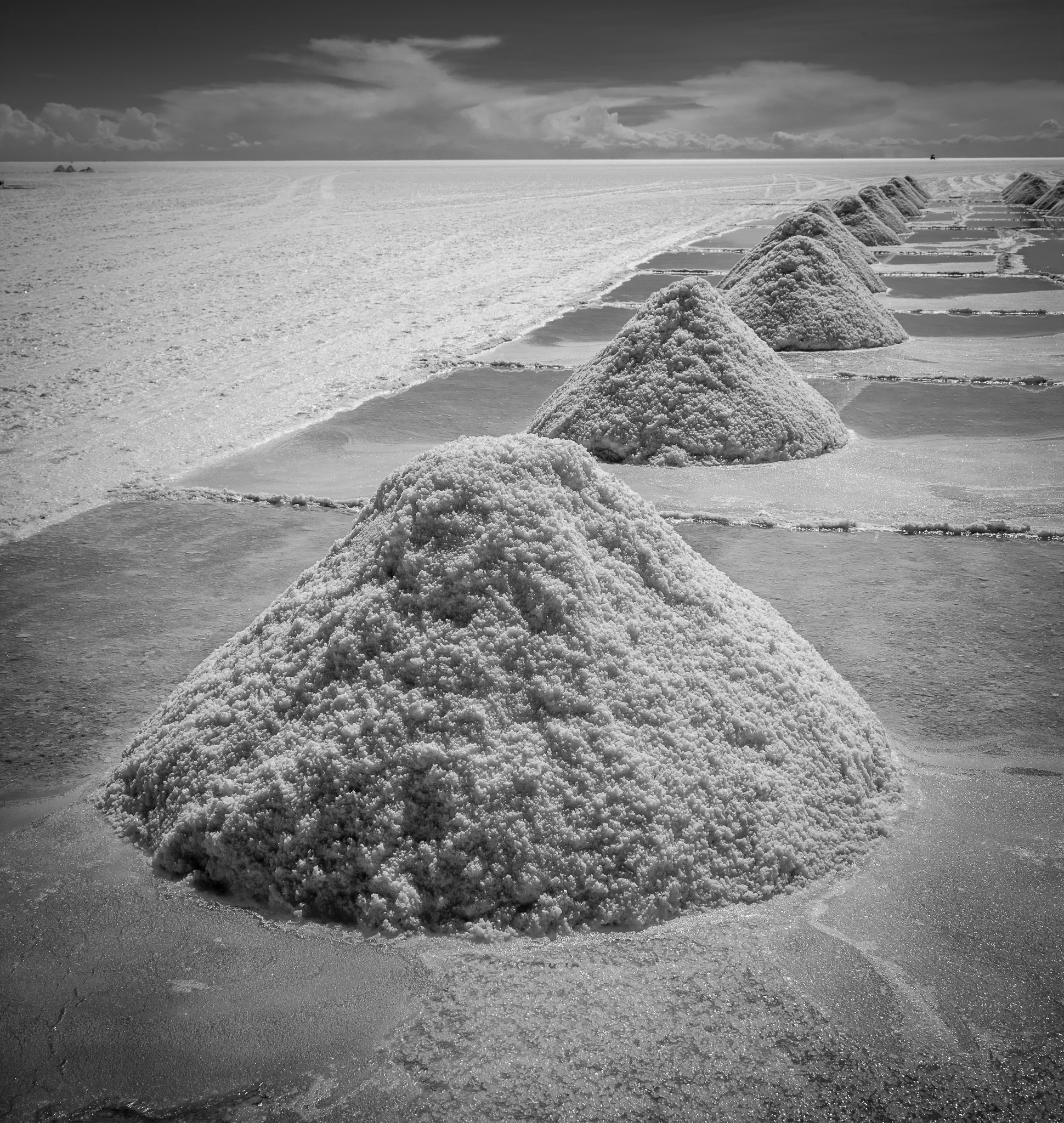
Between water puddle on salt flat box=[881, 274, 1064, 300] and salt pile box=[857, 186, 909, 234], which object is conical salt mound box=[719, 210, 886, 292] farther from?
salt pile box=[857, 186, 909, 234]

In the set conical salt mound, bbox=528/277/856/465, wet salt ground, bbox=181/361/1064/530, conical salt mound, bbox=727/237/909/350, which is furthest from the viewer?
conical salt mound, bbox=727/237/909/350

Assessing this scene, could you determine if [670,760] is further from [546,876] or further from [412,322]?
[412,322]

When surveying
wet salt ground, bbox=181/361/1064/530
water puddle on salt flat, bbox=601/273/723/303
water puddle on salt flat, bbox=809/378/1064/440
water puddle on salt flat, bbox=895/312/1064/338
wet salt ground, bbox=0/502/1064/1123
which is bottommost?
wet salt ground, bbox=0/502/1064/1123

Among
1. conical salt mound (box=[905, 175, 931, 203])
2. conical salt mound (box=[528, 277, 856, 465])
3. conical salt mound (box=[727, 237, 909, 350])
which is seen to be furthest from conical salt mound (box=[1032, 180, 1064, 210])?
conical salt mound (box=[528, 277, 856, 465])

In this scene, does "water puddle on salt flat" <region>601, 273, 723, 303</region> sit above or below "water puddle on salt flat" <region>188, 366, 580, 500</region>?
above

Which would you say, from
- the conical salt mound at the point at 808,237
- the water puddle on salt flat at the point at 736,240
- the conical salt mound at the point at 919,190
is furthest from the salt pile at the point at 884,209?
the conical salt mound at the point at 808,237

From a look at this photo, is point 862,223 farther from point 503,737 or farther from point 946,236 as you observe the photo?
point 503,737
